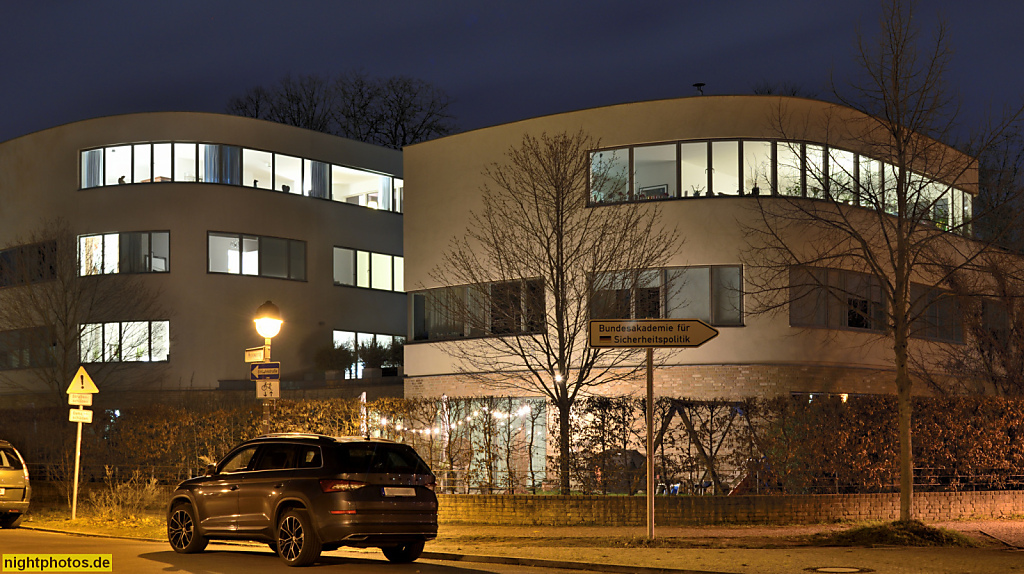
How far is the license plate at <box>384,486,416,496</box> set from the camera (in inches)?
557

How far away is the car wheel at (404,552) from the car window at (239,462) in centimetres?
223

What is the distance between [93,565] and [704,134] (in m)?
17.6

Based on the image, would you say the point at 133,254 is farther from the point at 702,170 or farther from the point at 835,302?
the point at 835,302

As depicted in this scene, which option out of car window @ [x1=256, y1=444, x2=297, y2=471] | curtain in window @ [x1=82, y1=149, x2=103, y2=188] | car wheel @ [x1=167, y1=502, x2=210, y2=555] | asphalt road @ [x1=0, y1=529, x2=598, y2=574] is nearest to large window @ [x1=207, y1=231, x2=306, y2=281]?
curtain in window @ [x1=82, y1=149, x2=103, y2=188]

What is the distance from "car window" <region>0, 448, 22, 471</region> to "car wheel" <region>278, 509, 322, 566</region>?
31.8 ft

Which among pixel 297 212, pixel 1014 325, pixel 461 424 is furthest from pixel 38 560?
pixel 297 212

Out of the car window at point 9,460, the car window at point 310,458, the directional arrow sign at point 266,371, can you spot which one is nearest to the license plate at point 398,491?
the car window at point 310,458

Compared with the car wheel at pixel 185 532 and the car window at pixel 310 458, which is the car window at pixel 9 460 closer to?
the car wheel at pixel 185 532

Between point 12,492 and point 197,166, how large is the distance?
19444mm

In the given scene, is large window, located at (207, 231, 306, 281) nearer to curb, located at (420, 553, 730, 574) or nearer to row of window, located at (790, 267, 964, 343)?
row of window, located at (790, 267, 964, 343)

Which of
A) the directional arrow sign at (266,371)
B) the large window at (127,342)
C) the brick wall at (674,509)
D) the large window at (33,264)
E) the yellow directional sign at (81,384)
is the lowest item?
the brick wall at (674,509)

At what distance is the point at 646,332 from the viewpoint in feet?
52.4

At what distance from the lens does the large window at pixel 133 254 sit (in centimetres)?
3803

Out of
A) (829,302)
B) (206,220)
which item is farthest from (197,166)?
(829,302)
